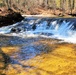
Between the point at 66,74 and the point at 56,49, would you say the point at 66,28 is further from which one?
the point at 66,74

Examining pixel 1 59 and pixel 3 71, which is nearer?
pixel 3 71

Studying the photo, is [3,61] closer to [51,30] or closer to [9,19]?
[51,30]

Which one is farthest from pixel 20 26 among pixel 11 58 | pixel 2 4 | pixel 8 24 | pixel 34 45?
pixel 2 4

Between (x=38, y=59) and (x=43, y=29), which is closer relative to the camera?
(x=38, y=59)

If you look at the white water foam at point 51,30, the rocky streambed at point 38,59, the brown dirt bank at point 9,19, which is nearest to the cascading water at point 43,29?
the white water foam at point 51,30

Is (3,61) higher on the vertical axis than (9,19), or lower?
higher

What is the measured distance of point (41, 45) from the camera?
487 inches

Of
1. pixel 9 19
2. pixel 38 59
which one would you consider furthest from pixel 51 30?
pixel 38 59

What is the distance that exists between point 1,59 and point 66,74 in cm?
316

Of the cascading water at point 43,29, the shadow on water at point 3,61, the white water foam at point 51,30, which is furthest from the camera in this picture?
the cascading water at point 43,29

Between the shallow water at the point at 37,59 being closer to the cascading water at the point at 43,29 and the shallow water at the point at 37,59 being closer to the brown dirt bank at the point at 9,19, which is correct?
Answer: the cascading water at the point at 43,29

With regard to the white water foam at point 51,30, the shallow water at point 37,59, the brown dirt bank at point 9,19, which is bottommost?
the white water foam at point 51,30

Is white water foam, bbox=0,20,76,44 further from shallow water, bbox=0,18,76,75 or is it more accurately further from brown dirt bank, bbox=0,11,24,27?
shallow water, bbox=0,18,76,75

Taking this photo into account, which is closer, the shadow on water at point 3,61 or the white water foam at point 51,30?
the shadow on water at point 3,61
